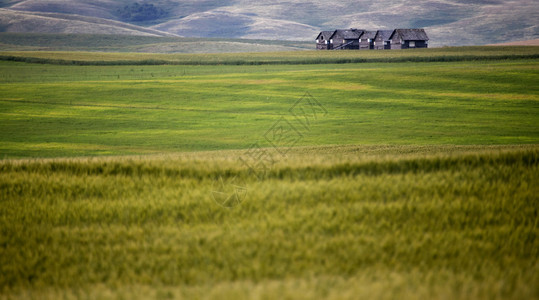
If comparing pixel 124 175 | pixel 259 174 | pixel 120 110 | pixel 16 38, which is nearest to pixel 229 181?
pixel 259 174

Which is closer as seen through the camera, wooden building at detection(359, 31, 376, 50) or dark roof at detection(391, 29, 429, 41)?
dark roof at detection(391, 29, 429, 41)

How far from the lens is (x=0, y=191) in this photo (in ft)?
23.0

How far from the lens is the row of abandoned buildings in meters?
111

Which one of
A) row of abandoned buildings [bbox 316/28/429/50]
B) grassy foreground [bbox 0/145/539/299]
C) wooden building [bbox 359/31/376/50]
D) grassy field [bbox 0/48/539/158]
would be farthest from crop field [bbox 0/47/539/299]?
wooden building [bbox 359/31/376/50]

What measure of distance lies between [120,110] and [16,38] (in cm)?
16717

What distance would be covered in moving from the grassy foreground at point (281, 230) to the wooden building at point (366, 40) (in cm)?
11399

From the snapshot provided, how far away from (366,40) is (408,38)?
10.9m

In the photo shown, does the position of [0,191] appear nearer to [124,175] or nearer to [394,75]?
[124,175]

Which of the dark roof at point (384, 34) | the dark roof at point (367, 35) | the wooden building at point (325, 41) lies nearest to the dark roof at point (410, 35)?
the dark roof at point (384, 34)

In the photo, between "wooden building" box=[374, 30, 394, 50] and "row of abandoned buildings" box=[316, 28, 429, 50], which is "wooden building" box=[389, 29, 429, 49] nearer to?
"row of abandoned buildings" box=[316, 28, 429, 50]

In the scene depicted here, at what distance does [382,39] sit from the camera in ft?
379

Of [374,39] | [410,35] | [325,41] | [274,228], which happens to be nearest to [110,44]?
[325,41]

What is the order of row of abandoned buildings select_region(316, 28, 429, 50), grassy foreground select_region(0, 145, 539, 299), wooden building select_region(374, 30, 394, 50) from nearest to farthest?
grassy foreground select_region(0, 145, 539, 299) → row of abandoned buildings select_region(316, 28, 429, 50) → wooden building select_region(374, 30, 394, 50)

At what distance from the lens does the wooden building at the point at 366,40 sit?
11744cm
